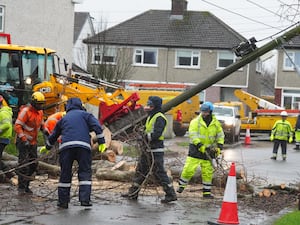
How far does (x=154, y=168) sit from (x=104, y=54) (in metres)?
35.1

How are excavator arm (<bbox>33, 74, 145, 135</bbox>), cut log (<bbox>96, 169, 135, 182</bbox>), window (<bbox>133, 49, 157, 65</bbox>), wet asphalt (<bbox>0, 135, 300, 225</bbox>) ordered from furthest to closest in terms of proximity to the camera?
window (<bbox>133, 49, 157, 65</bbox>) → excavator arm (<bbox>33, 74, 145, 135</bbox>) → cut log (<bbox>96, 169, 135, 182</bbox>) → wet asphalt (<bbox>0, 135, 300, 225</bbox>)

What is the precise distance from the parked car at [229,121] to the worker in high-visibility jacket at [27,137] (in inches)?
822

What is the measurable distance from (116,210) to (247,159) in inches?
528

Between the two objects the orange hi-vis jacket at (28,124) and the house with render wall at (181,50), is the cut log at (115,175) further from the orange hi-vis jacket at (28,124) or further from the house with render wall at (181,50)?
the house with render wall at (181,50)

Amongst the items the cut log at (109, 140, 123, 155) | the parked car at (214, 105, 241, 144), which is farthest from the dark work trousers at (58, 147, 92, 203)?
the parked car at (214, 105, 241, 144)

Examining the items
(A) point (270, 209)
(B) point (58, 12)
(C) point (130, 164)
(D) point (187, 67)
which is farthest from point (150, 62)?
(A) point (270, 209)

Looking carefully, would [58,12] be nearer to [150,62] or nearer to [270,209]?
[150,62]

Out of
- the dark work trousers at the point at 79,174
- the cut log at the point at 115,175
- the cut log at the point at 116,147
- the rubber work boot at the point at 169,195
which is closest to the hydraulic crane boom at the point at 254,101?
the cut log at the point at 116,147

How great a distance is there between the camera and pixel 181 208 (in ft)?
37.9

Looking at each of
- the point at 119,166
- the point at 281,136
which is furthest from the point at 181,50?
the point at 119,166

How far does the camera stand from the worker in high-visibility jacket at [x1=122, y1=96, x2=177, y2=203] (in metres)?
12.0

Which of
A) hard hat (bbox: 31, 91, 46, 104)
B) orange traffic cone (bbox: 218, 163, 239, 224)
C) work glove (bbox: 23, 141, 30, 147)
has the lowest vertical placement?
orange traffic cone (bbox: 218, 163, 239, 224)

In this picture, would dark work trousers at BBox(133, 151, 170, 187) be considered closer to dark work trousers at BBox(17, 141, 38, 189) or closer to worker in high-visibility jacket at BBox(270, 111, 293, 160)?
dark work trousers at BBox(17, 141, 38, 189)

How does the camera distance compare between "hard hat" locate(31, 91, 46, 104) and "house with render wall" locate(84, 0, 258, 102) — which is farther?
"house with render wall" locate(84, 0, 258, 102)
